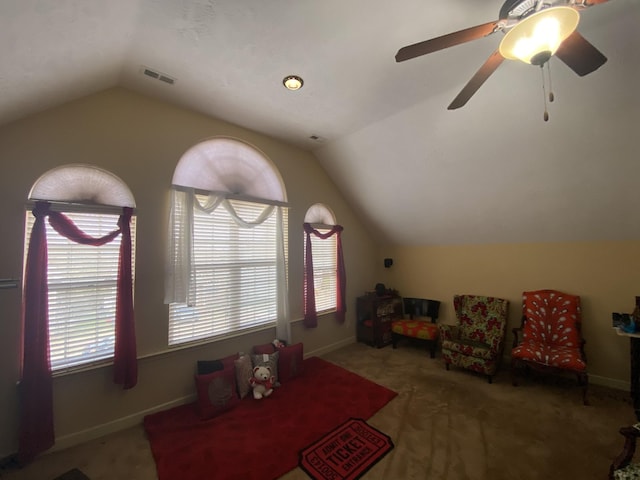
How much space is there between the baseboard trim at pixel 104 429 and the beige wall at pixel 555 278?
4.03m

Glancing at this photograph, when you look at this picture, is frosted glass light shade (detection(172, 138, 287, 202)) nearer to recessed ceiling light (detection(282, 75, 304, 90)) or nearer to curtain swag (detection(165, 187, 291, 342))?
curtain swag (detection(165, 187, 291, 342))

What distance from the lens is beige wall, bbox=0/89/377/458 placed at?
6.82ft

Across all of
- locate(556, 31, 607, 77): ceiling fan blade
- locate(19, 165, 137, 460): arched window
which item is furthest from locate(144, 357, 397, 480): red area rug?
locate(556, 31, 607, 77): ceiling fan blade

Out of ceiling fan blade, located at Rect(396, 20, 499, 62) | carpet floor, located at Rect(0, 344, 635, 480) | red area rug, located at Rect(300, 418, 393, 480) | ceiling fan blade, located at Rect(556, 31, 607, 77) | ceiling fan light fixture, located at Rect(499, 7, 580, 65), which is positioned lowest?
carpet floor, located at Rect(0, 344, 635, 480)

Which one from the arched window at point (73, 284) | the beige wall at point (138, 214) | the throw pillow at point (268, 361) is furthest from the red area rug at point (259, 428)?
the arched window at point (73, 284)

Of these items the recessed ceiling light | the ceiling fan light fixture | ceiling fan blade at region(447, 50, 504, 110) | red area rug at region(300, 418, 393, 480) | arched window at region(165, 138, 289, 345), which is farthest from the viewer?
arched window at region(165, 138, 289, 345)

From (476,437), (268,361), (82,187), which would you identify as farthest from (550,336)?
(82,187)

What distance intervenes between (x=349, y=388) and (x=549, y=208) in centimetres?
318

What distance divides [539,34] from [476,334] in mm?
3606

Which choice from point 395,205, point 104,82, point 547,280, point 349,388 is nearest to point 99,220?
point 104,82

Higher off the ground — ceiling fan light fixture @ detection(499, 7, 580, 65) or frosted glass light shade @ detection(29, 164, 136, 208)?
ceiling fan light fixture @ detection(499, 7, 580, 65)

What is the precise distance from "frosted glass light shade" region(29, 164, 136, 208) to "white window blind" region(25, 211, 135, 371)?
16cm

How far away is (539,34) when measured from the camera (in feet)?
3.94

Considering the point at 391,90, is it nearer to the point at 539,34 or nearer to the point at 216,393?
the point at 539,34
